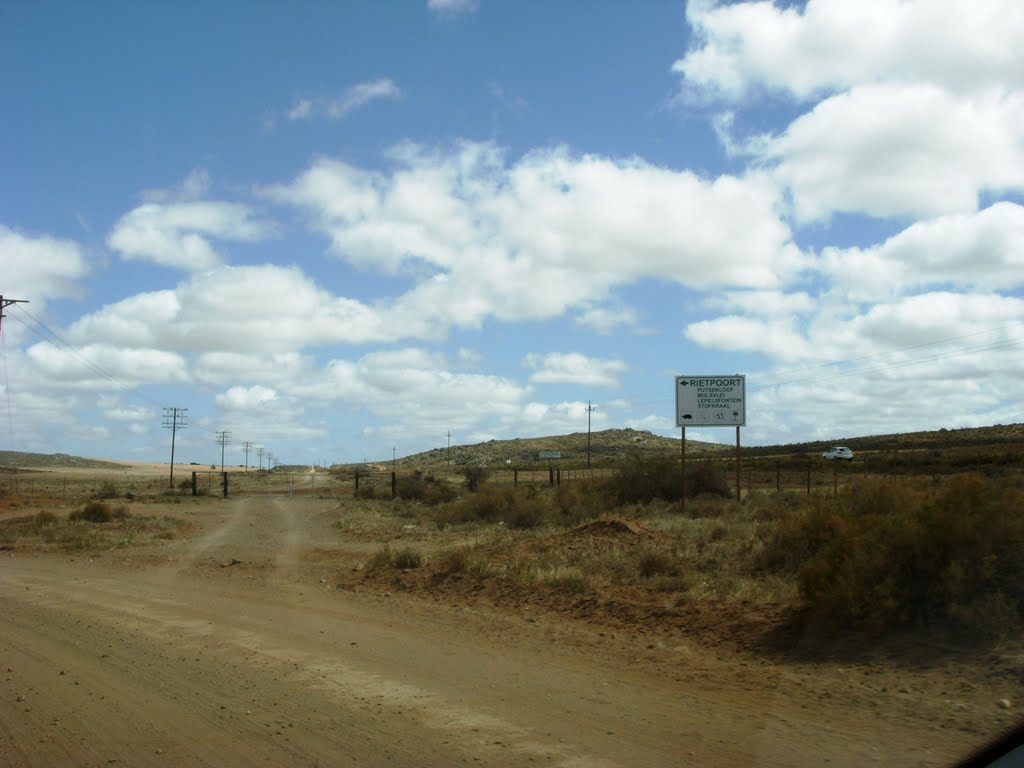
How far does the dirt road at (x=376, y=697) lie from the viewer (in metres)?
7.25

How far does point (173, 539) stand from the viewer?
30328mm

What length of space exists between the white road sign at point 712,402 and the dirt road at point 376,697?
22528mm

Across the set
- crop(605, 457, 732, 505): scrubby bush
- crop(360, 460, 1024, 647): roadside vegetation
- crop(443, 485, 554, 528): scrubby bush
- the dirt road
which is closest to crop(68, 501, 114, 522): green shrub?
crop(443, 485, 554, 528): scrubby bush

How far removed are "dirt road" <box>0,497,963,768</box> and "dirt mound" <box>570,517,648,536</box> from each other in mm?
8154

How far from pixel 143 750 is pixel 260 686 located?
2172 millimetres

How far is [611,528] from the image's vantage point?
75.7ft

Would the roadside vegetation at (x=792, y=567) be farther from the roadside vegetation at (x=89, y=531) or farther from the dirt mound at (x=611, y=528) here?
the roadside vegetation at (x=89, y=531)

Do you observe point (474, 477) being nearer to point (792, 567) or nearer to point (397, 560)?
point (397, 560)

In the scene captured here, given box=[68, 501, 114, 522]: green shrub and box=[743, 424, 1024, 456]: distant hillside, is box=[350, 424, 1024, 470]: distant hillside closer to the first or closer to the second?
box=[743, 424, 1024, 456]: distant hillside

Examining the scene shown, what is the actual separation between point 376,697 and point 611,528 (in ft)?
48.0

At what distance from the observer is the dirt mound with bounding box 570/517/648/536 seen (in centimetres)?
2266

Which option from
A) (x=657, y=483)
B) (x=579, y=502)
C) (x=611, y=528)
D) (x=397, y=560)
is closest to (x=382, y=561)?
(x=397, y=560)

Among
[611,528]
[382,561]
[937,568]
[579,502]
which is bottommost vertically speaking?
[382,561]

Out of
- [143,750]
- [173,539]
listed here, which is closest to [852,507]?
[143,750]
